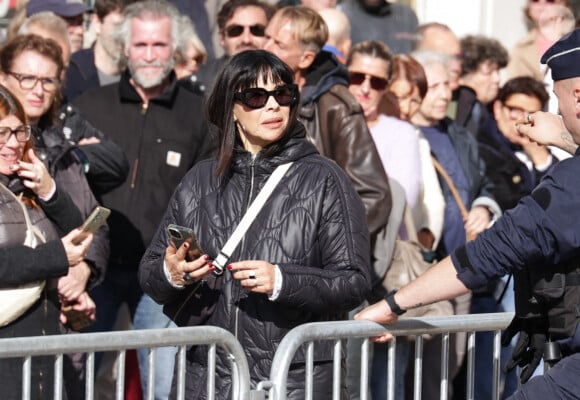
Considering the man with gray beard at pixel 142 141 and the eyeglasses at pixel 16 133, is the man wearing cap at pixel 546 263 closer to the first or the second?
the eyeglasses at pixel 16 133

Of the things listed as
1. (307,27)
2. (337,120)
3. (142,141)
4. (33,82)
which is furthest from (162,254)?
(307,27)

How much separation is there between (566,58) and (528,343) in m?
1.02

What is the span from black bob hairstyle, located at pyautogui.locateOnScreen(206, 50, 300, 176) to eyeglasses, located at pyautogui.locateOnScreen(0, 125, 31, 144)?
37.2 inches

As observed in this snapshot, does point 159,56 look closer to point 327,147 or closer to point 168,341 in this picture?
point 327,147

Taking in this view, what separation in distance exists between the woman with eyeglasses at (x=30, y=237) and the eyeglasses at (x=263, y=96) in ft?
3.11

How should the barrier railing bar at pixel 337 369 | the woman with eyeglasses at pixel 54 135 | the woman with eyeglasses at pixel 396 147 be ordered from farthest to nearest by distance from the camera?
the woman with eyeglasses at pixel 396 147 → the woman with eyeglasses at pixel 54 135 → the barrier railing bar at pixel 337 369

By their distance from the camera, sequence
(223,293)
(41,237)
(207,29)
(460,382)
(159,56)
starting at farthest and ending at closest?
(207,29) → (460,382) → (159,56) → (41,237) → (223,293)

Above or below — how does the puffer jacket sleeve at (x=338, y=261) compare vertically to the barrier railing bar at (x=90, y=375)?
above

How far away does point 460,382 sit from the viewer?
8188 mm

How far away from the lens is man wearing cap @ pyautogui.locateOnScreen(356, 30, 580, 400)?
14.8ft

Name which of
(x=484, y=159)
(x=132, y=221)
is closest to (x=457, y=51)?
(x=484, y=159)

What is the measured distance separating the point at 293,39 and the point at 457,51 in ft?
9.76

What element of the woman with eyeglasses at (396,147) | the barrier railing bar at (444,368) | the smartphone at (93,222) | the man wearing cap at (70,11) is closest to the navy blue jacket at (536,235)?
the barrier railing bar at (444,368)

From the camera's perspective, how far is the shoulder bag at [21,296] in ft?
18.2
